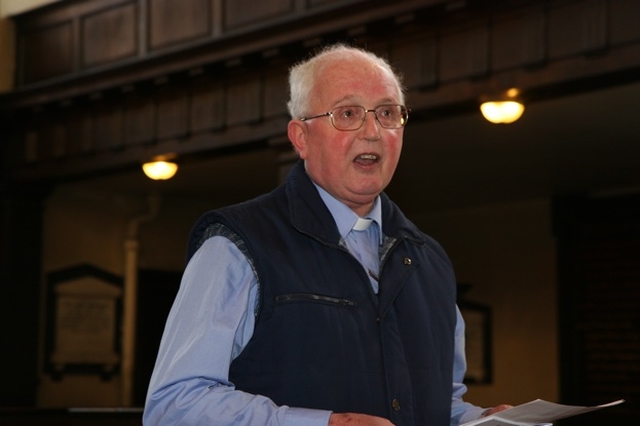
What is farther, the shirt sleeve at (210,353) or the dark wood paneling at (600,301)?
the dark wood paneling at (600,301)

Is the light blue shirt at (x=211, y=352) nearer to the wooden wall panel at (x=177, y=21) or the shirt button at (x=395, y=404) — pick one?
the shirt button at (x=395, y=404)

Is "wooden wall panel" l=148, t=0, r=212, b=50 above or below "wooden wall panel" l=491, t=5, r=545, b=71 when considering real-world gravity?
above

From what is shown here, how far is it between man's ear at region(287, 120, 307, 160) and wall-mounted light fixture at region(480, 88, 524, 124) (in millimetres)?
4501

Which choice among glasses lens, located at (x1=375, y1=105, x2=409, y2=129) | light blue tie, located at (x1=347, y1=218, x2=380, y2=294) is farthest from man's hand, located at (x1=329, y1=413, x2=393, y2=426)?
glasses lens, located at (x1=375, y1=105, x2=409, y2=129)

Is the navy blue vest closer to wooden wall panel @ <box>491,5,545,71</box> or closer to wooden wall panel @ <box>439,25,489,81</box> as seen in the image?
wooden wall panel @ <box>491,5,545,71</box>

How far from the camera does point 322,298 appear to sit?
235 centimetres

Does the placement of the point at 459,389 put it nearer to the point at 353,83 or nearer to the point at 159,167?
the point at 353,83

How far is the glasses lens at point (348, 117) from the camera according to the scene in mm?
2475

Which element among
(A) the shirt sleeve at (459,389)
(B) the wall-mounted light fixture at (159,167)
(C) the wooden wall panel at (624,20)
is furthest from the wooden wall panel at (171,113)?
(A) the shirt sleeve at (459,389)

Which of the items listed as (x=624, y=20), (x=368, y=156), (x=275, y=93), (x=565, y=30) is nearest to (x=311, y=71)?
(x=368, y=156)

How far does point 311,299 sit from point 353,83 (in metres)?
0.47

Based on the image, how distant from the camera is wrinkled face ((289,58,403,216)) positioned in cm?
248

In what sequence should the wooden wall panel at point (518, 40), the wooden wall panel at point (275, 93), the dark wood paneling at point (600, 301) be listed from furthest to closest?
the dark wood paneling at point (600, 301), the wooden wall panel at point (275, 93), the wooden wall panel at point (518, 40)

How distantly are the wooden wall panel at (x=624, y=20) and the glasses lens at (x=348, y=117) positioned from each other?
4053mm
